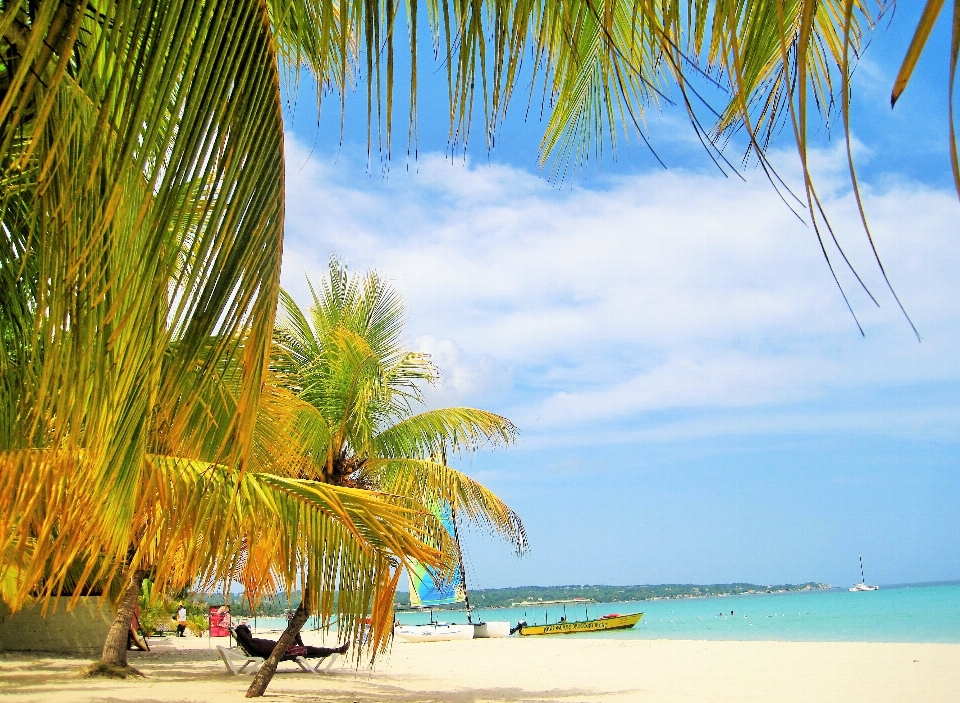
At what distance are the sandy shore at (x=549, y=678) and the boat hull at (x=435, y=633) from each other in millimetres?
9431

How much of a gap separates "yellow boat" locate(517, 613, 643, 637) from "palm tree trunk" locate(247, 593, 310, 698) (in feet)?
96.0

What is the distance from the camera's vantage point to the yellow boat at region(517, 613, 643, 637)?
38375 millimetres

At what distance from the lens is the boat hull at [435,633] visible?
30984 mm

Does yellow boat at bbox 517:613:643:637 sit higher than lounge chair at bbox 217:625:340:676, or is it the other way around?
yellow boat at bbox 517:613:643:637

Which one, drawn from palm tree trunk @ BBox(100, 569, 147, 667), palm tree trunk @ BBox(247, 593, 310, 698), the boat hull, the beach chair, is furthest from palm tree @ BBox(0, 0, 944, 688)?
the boat hull

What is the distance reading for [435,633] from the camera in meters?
31.2

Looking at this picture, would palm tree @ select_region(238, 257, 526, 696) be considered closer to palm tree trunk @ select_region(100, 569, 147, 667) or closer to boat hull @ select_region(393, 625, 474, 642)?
palm tree trunk @ select_region(100, 569, 147, 667)

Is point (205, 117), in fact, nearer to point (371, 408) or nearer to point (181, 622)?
point (371, 408)

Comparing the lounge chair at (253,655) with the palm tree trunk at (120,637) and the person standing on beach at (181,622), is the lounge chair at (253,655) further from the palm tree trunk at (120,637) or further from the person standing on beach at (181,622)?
the person standing on beach at (181,622)

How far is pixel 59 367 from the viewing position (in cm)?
221

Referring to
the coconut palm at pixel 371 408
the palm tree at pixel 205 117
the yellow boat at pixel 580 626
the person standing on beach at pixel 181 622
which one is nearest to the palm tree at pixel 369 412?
the coconut palm at pixel 371 408

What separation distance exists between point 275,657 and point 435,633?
2187 cm

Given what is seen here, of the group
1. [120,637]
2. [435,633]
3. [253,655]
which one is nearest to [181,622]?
[435,633]

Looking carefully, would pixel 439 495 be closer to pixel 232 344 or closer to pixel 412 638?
pixel 232 344
